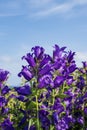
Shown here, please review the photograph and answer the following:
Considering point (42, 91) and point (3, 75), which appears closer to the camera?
point (42, 91)

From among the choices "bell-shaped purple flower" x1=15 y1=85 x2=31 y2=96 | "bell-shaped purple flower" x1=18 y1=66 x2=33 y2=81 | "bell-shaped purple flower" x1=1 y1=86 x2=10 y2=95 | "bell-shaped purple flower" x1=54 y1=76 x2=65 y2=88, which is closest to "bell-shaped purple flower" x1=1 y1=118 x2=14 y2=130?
"bell-shaped purple flower" x1=1 y1=86 x2=10 y2=95

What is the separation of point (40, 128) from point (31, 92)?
2.37 ft

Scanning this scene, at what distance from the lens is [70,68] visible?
9.32 metres

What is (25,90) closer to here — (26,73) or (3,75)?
(26,73)

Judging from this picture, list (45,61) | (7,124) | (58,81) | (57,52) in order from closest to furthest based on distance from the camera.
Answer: (45,61)
(58,81)
(57,52)
(7,124)

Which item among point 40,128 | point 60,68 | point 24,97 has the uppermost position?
point 60,68

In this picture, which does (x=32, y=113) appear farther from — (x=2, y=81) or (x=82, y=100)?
(x=82, y=100)

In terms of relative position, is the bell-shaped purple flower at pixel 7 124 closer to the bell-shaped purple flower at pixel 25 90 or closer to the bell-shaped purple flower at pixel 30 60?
the bell-shaped purple flower at pixel 25 90

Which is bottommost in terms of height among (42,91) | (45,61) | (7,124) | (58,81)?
(7,124)

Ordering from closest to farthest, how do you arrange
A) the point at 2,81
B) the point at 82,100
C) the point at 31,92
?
the point at 31,92
the point at 2,81
the point at 82,100

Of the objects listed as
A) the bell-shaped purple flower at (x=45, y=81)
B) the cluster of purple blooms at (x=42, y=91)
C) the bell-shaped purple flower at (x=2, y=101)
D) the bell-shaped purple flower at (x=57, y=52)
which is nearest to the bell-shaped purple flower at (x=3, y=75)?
the cluster of purple blooms at (x=42, y=91)

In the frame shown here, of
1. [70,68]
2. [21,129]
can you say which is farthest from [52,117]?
[70,68]

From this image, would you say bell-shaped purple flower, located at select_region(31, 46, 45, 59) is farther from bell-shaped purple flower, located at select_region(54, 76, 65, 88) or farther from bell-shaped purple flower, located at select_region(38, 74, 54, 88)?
bell-shaped purple flower, located at select_region(54, 76, 65, 88)

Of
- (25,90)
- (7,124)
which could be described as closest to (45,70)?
(25,90)
